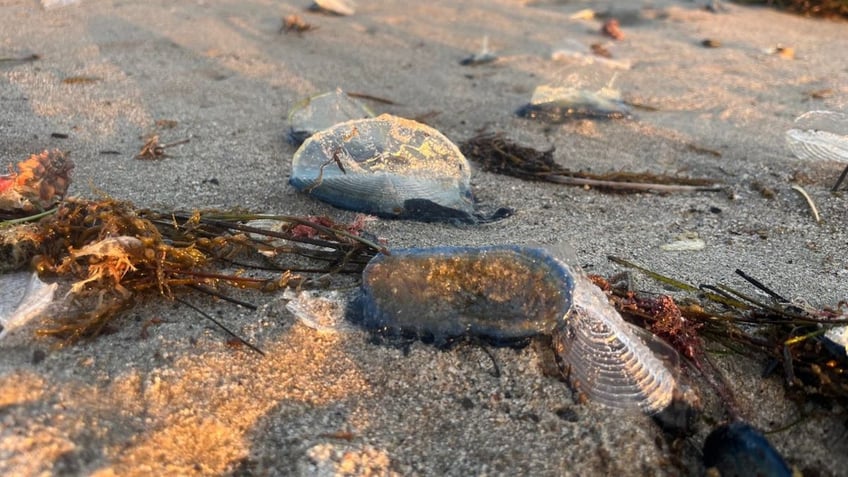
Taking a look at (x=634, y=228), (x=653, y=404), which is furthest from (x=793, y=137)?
(x=653, y=404)

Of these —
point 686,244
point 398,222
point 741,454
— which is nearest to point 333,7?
point 398,222

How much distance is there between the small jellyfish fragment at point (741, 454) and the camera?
1.39 metres

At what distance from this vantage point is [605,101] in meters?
3.80

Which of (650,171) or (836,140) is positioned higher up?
(836,140)

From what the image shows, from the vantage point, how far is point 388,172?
2521mm

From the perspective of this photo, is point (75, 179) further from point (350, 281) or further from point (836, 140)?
point (836, 140)

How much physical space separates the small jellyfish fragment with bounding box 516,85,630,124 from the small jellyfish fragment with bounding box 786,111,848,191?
972 mm

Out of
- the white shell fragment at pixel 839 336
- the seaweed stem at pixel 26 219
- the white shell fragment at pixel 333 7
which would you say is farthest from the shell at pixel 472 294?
the white shell fragment at pixel 333 7

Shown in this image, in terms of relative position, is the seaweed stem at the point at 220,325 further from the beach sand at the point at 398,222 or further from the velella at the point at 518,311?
the velella at the point at 518,311

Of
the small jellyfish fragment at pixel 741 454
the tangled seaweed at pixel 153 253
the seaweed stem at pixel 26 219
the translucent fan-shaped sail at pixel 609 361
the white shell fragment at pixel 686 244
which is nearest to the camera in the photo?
the small jellyfish fragment at pixel 741 454

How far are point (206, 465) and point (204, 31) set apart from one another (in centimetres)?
394

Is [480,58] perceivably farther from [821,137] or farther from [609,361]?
[609,361]

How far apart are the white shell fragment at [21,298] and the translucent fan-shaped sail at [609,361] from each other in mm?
1326

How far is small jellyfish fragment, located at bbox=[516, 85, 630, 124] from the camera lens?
145 inches
